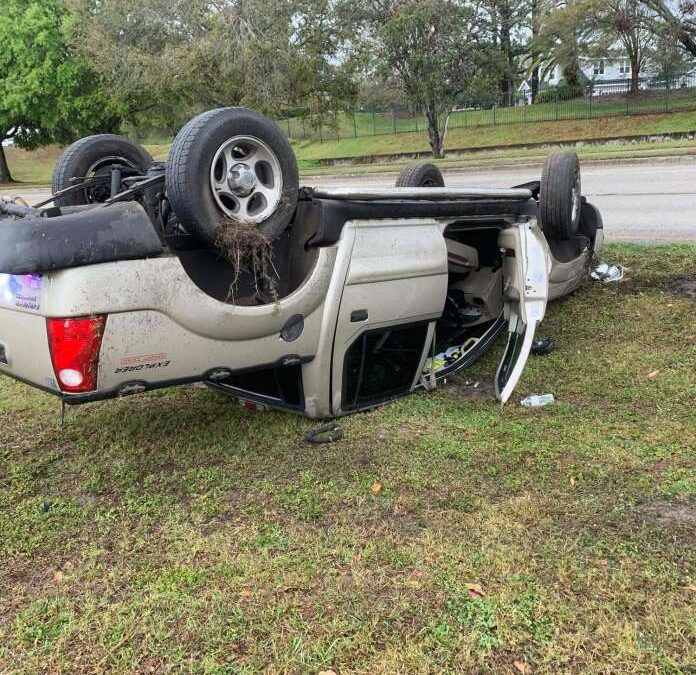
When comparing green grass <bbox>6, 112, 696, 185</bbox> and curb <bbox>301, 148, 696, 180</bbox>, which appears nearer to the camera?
curb <bbox>301, 148, 696, 180</bbox>

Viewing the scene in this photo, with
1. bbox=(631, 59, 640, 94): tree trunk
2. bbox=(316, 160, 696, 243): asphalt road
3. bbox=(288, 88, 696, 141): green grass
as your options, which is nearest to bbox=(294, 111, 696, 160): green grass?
bbox=(288, 88, 696, 141): green grass

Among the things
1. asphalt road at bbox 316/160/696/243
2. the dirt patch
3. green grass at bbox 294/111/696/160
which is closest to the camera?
the dirt patch

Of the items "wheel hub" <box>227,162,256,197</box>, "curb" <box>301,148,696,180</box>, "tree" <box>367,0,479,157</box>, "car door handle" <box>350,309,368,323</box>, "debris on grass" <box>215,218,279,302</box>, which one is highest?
"tree" <box>367,0,479,157</box>

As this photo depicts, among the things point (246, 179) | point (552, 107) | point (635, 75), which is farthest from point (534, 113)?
point (246, 179)

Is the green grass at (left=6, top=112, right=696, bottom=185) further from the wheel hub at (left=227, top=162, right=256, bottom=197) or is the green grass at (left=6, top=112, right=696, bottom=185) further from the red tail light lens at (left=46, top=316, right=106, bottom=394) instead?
the red tail light lens at (left=46, top=316, right=106, bottom=394)

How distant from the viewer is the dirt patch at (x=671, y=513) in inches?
109

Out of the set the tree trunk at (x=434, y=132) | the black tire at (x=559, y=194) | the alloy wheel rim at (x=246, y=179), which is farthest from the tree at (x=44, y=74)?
the alloy wheel rim at (x=246, y=179)

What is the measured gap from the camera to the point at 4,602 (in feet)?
8.36

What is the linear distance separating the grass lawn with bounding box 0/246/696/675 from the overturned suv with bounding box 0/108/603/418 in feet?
1.39

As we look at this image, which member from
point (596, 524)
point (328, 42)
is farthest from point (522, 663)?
point (328, 42)

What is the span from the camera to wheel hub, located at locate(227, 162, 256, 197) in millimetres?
3222

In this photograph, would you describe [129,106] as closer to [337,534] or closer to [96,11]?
[96,11]

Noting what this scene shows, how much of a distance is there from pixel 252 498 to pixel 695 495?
198 cm

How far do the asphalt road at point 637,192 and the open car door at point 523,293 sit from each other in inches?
150
